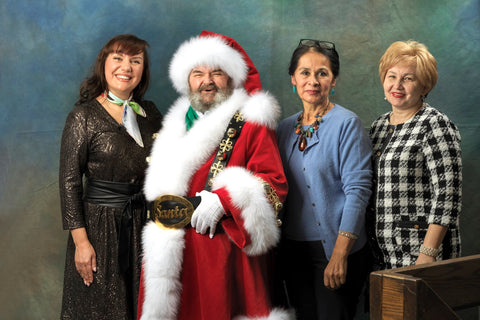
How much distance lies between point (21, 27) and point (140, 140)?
54.2 inches

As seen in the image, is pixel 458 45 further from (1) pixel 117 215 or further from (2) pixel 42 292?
(2) pixel 42 292

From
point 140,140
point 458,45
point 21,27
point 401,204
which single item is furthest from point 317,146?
point 21,27

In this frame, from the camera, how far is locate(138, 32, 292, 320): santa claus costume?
7.50 feet

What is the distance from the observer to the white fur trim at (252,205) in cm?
228

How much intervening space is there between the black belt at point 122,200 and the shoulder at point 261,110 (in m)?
0.72

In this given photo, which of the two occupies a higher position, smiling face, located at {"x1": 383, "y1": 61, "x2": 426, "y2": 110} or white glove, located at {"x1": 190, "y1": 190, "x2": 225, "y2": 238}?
smiling face, located at {"x1": 383, "y1": 61, "x2": 426, "y2": 110}

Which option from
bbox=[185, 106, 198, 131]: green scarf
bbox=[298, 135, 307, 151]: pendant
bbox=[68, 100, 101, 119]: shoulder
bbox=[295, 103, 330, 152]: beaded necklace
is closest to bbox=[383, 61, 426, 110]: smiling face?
bbox=[295, 103, 330, 152]: beaded necklace

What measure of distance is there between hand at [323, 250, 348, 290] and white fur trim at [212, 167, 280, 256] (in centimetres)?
30

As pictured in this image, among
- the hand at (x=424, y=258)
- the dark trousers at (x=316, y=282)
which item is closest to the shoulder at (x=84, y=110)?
the dark trousers at (x=316, y=282)

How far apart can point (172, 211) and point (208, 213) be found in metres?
0.22

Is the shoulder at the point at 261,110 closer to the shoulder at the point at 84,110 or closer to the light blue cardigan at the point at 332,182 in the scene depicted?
the light blue cardigan at the point at 332,182

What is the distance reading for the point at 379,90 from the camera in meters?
3.30

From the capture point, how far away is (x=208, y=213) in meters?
2.27

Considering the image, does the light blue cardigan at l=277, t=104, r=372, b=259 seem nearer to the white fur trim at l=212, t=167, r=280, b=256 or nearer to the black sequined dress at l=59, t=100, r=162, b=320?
the white fur trim at l=212, t=167, r=280, b=256
